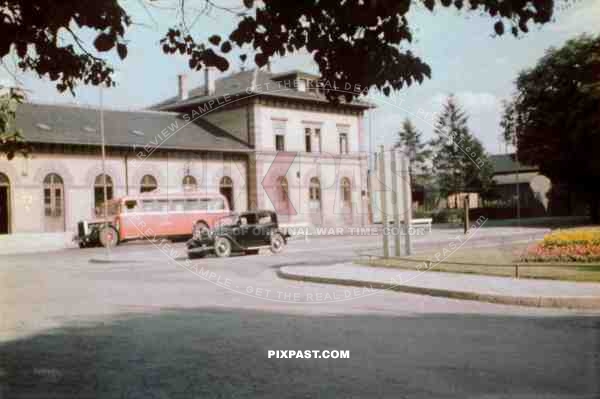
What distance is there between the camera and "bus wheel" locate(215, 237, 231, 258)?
2123 cm

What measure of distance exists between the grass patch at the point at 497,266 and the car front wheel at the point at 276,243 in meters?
5.61

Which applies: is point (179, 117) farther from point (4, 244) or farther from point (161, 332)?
point (161, 332)

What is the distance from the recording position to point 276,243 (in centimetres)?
2289

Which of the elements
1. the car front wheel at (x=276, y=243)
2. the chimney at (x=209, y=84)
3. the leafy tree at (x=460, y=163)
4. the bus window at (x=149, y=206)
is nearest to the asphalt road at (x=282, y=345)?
the car front wheel at (x=276, y=243)

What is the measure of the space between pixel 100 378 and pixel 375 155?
12.1 m

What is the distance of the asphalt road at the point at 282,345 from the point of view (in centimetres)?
535

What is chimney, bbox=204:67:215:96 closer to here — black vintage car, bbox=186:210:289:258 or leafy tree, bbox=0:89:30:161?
black vintage car, bbox=186:210:289:258

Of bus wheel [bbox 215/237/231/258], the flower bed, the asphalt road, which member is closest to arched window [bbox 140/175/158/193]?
bus wheel [bbox 215/237/231/258]

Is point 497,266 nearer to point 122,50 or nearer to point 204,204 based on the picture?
point 122,50

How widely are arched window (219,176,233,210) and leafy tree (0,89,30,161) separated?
110 feet

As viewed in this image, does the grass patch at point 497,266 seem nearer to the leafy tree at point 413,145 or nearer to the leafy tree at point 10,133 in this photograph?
the leafy tree at point 10,133

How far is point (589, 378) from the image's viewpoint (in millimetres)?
5375

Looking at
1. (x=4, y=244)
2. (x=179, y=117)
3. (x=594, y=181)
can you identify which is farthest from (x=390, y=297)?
(x=179, y=117)

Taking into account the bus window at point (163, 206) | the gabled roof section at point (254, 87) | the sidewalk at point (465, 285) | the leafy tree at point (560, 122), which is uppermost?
the gabled roof section at point (254, 87)
